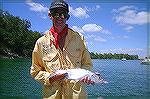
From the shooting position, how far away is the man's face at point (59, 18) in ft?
7.89

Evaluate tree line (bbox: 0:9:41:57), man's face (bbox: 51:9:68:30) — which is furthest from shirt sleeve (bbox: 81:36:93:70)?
tree line (bbox: 0:9:41:57)

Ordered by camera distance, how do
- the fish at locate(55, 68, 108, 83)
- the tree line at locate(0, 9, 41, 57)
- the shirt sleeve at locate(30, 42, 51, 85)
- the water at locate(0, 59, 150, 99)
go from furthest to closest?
1. the tree line at locate(0, 9, 41, 57)
2. the water at locate(0, 59, 150, 99)
3. the shirt sleeve at locate(30, 42, 51, 85)
4. the fish at locate(55, 68, 108, 83)

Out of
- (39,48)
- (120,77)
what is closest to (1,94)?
(120,77)

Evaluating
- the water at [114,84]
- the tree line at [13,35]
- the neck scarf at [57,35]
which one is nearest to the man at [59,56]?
the neck scarf at [57,35]

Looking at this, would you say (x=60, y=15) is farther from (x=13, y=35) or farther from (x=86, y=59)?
(x=13, y=35)

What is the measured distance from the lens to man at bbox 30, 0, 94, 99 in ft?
7.87

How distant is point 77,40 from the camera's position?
2482mm

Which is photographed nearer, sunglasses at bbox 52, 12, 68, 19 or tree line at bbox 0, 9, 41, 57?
sunglasses at bbox 52, 12, 68, 19

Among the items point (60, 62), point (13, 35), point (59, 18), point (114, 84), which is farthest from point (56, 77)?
point (13, 35)

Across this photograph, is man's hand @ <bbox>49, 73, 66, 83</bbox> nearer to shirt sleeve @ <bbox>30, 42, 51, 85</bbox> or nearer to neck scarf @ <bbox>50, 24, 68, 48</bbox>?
shirt sleeve @ <bbox>30, 42, 51, 85</bbox>

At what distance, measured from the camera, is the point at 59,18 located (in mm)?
2398

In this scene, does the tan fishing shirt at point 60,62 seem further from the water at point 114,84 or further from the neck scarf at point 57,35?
the water at point 114,84

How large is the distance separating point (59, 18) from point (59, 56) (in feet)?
0.97

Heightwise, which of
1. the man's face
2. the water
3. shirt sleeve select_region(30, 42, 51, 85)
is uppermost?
the man's face
